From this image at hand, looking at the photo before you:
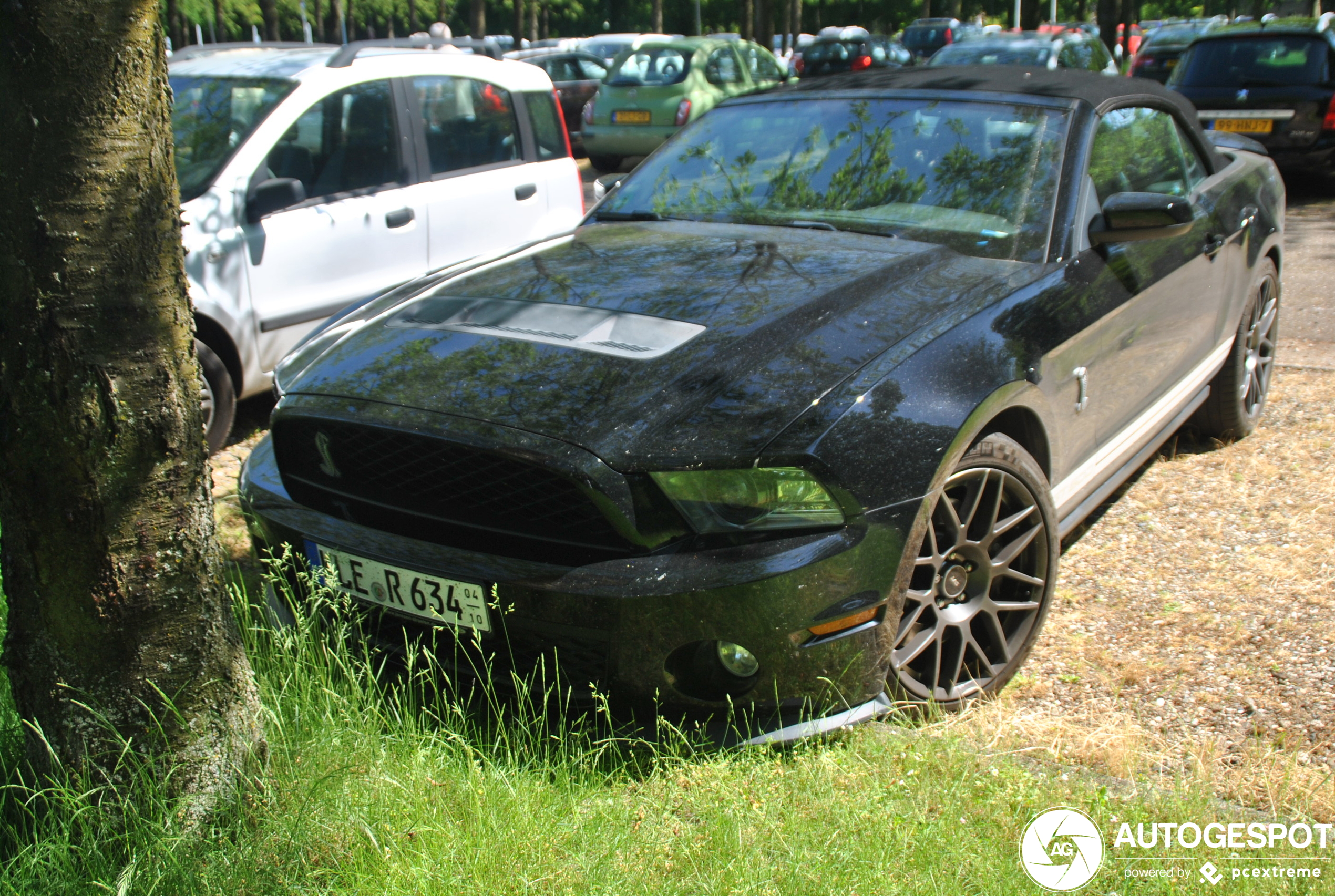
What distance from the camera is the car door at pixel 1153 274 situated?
362cm

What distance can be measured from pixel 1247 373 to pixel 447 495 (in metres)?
3.90

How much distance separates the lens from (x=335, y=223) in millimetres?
5453

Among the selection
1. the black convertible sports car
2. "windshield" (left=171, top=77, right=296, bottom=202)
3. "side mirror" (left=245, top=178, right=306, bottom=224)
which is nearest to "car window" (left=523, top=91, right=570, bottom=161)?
"windshield" (left=171, top=77, right=296, bottom=202)

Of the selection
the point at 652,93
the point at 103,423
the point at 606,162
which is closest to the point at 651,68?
the point at 652,93

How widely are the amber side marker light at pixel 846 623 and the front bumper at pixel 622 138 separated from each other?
11979 mm

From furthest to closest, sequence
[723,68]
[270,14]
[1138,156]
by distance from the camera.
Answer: [270,14]
[723,68]
[1138,156]

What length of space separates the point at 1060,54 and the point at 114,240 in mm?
15170

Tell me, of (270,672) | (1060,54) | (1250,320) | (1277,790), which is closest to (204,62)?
(270,672)

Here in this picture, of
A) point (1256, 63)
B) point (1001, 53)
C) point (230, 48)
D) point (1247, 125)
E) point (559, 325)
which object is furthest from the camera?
point (1001, 53)

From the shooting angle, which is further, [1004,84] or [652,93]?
[652,93]

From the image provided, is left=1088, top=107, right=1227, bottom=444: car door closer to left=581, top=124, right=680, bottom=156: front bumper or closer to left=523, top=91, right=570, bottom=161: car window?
left=523, top=91, right=570, bottom=161: car window

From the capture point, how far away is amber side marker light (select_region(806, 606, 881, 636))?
8.17ft

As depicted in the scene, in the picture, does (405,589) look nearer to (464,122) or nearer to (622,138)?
(464,122)

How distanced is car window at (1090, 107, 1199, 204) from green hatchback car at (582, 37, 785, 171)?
9863 mm
